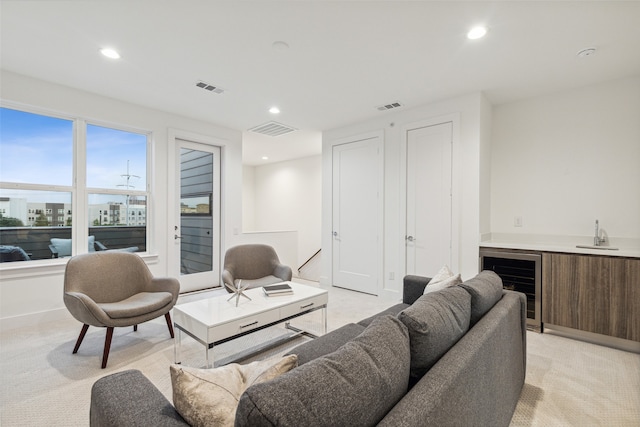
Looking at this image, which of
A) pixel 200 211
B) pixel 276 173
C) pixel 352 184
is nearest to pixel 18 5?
pixel 200 211

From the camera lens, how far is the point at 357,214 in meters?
4.63

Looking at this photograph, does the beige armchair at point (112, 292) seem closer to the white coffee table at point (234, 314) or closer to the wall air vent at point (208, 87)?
the white coffee table at point (234, 314)

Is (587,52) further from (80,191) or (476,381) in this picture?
(80,191)

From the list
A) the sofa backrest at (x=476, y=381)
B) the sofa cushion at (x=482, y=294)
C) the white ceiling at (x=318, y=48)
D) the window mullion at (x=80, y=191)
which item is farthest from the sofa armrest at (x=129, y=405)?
the window mullion at (x=80, y=191)

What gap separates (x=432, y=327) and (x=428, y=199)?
9.73 feet

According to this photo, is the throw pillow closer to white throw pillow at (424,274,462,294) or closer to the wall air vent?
white throw pillow at (424,274,462,294)

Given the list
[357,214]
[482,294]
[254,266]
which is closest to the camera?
[482,294]

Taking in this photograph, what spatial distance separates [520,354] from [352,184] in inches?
126

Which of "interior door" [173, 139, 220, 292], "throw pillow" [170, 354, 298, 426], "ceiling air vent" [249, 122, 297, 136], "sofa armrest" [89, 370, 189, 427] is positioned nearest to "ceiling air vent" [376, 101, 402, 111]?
"ceiling air vent" [249, 122, 297, 136]

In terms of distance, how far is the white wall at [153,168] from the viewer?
3096 millimetres

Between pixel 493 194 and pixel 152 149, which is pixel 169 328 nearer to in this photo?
pixel 152 149

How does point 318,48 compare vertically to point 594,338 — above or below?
above

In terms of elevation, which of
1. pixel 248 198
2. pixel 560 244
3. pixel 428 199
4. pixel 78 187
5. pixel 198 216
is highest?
pixel 248 198

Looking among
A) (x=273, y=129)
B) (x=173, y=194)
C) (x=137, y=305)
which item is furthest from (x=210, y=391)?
(x=273, y=129)
